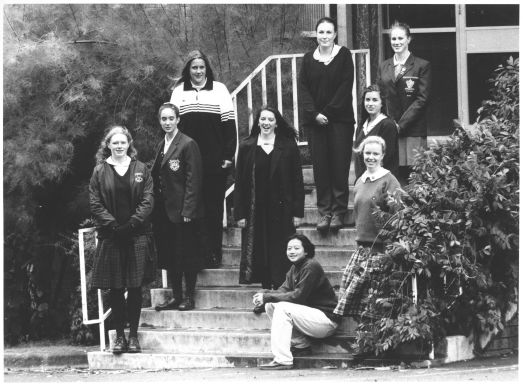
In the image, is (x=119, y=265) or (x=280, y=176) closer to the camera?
(x=119, y=265)

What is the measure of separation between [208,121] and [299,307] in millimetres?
2097

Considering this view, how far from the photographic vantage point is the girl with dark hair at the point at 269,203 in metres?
10.9

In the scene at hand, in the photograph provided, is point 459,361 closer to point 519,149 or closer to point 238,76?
point 519,149

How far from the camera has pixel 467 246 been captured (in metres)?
9.89

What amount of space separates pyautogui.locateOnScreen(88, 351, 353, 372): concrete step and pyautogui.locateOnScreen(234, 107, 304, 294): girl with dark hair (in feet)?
2.55

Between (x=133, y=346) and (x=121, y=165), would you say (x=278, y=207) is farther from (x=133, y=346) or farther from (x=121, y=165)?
(x=133, y=346)

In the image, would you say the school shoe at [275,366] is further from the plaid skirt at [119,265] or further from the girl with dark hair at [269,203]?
the plaid skirt at [119,265]

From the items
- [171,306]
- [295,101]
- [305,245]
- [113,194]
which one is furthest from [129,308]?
Result: [295,101]

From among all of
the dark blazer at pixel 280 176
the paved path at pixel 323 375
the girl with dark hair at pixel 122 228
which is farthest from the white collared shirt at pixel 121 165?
the paved path at pixel 323 375

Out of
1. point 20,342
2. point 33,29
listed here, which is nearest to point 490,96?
point 33,29

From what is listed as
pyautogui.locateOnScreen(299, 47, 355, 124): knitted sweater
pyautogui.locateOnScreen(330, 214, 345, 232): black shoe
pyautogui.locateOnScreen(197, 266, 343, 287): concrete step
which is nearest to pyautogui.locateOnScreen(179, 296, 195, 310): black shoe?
pyautogui.locateOnScreen(197, 266, 343, 287): concrete step

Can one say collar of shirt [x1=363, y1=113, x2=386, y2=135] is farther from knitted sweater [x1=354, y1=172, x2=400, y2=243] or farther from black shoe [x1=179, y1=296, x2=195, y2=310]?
black shoe [x1=179, y1=296, x2=195, y2=310]

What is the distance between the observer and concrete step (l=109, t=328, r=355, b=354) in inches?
404

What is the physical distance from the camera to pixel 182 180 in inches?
429
